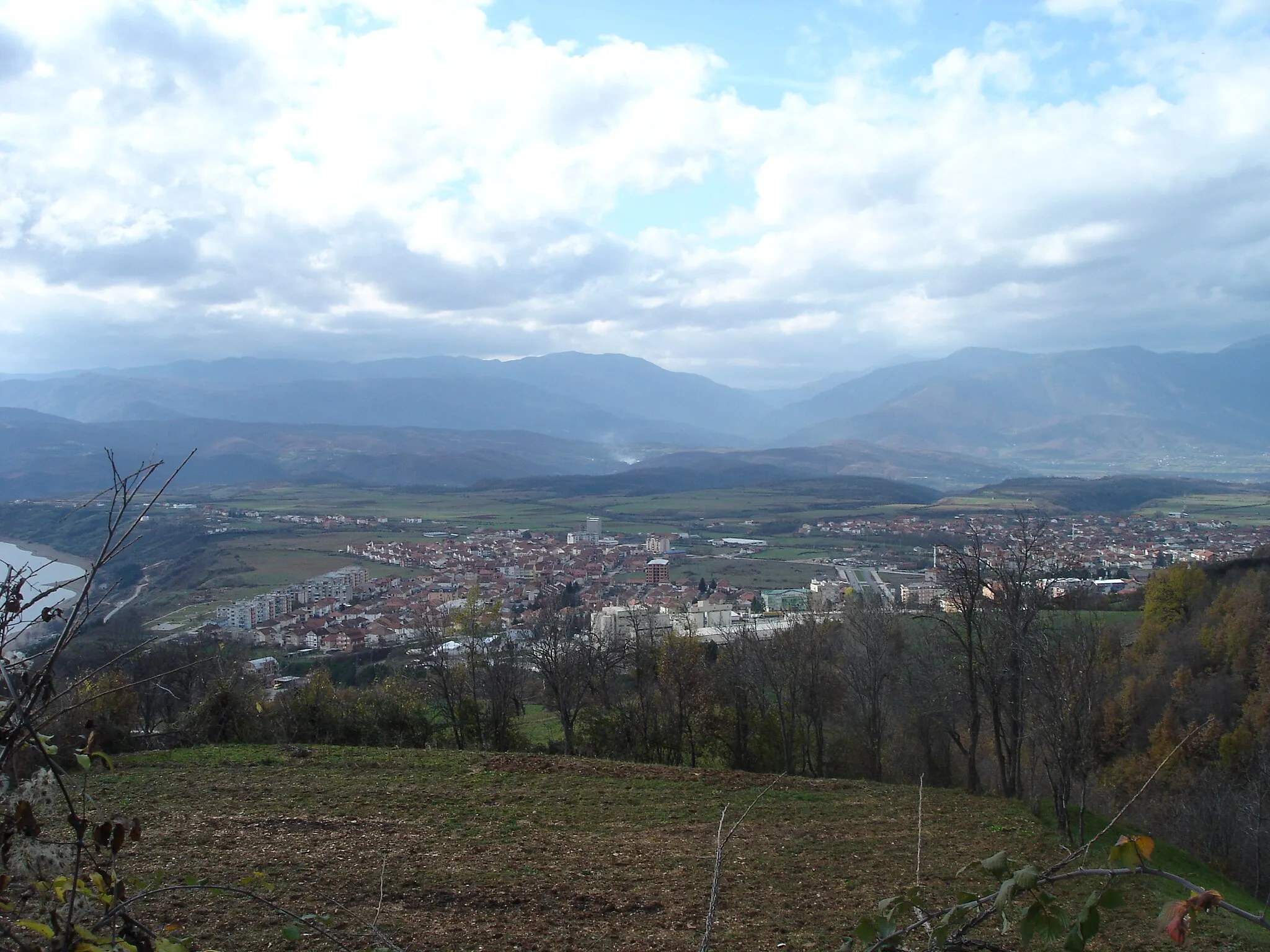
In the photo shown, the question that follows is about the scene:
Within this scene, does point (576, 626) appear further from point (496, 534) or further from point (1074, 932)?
point (496, 534)

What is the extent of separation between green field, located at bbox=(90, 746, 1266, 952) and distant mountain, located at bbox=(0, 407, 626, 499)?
291 ft

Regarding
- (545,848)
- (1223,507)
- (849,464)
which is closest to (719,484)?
(849,464)

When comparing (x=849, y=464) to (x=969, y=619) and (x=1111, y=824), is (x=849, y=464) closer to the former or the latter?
(x=969, y=619)

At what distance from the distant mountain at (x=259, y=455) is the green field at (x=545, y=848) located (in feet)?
291

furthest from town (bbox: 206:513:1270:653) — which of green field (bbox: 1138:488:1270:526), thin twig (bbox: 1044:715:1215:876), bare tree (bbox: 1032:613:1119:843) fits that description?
thin twig (bbox: 1044:715:1215:876)

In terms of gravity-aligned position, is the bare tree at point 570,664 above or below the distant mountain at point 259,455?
below

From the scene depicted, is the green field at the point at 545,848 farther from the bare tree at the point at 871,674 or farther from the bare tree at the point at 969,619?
the bare tree at the point at 871,674

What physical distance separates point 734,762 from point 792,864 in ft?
28.8

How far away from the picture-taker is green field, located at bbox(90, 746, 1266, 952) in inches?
266

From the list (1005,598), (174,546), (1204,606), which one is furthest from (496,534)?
(1005,598)

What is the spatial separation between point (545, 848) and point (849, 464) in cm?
15272

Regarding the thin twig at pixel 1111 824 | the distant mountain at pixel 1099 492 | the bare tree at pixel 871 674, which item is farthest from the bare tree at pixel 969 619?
the distant mountain at pixel 1099 492

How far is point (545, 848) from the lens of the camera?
30.3ft

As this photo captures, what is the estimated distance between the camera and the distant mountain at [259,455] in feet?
319
